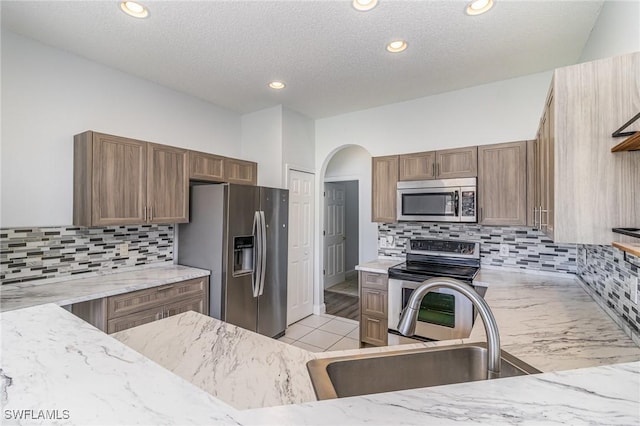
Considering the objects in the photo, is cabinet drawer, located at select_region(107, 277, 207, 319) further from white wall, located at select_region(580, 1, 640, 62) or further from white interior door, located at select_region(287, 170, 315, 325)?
white wall, located at select_region(580, 1, 640, 62)

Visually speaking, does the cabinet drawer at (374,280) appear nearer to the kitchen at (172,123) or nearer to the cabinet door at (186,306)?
the kitchen at (172,123)

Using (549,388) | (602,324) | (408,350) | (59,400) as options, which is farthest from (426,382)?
(602,324)

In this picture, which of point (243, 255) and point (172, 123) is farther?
point (172, 123)

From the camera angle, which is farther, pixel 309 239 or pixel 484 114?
pixel 309 239

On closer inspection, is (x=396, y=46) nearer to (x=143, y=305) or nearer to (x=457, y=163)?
(x=457, y=163)

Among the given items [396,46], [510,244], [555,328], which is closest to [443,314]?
[510,244]

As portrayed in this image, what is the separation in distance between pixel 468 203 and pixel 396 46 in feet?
5.01

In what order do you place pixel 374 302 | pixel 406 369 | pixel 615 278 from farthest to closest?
pixel 374 302 → pixel 615 278 → pixel 406 369

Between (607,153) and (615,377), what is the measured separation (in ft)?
3.56

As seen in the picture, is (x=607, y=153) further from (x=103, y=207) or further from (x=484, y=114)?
(x=103, y=207)

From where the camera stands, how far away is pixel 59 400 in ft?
1.90

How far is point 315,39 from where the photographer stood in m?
2.23

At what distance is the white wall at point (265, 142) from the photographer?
3.62m

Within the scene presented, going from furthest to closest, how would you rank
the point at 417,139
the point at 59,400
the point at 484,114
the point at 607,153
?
the point at 417,139 → the point at 484,114 → the point at 607,153 → the point at 59,400
